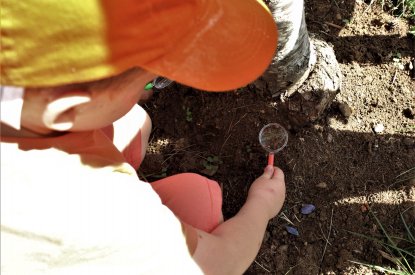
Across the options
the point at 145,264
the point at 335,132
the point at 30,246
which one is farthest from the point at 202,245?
the point at 335,132

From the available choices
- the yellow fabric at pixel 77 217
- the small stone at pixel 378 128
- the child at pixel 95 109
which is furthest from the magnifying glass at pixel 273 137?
the yellow fabric at pixel 77 217

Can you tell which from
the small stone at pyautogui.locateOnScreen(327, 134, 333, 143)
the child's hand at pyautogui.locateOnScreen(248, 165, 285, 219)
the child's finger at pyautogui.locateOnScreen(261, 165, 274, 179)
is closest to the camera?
the child's hand at pyautogui.locateOnScreen(248, 165, 285, 219)

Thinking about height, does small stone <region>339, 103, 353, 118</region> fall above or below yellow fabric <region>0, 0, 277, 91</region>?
below

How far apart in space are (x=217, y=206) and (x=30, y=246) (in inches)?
27.2

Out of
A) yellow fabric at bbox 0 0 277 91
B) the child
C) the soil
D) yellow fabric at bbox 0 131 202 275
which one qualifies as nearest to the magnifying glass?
the soil

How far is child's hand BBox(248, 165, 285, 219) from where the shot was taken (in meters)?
1.63

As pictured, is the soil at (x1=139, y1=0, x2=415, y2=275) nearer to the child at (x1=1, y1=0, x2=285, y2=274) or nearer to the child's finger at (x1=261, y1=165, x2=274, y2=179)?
the child's finger at (x1=261, y1=165, x2=274, y2=179)

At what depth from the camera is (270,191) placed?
1668 mm

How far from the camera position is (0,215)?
36.3 inches

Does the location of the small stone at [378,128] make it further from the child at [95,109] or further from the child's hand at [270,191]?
the child at [95,109]

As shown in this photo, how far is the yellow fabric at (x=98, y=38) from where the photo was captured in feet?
2.64

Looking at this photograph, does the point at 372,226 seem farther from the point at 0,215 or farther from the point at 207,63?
the point at 0,215

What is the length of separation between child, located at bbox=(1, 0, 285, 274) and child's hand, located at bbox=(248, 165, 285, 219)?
0.39 metres

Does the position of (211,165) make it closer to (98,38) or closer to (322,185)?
(322,185)
